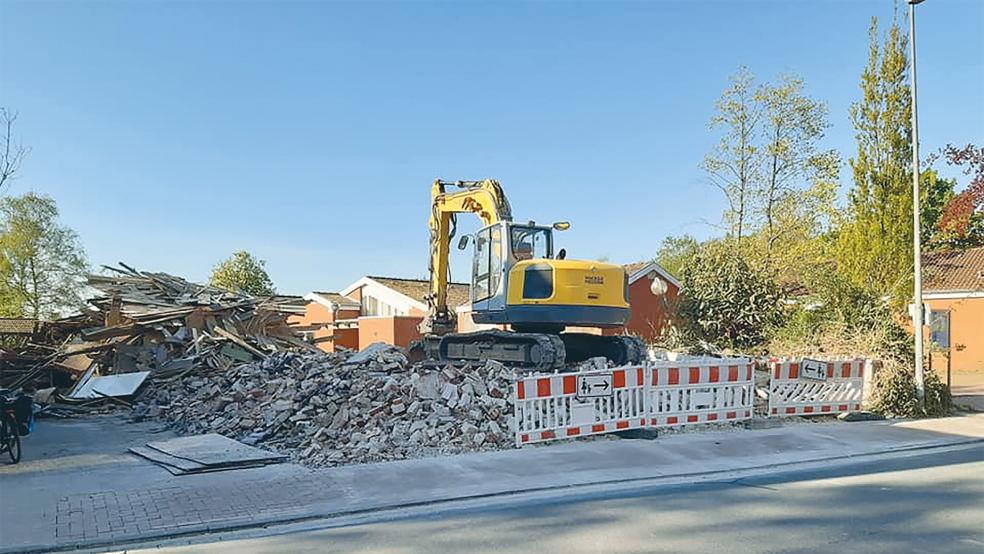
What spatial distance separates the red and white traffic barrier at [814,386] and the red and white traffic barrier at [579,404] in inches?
127

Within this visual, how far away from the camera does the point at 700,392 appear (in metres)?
12.1

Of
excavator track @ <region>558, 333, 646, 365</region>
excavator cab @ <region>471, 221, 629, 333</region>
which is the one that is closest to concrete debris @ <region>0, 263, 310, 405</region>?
excavator cab @ <region>471, 221, 629, 333</region>

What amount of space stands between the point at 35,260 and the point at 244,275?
13.8 meters

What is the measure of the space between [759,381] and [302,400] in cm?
857

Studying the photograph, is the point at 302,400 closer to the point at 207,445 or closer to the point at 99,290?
the point at 207,445

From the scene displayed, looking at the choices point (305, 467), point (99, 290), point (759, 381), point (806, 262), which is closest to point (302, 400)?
point (305, 467)

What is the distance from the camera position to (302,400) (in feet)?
41.2

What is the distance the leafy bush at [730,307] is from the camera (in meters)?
19.6

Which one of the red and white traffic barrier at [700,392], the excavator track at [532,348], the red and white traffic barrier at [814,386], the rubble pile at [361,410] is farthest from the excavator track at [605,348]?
the rubble pile at [361,410]

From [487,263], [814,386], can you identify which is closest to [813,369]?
[814,386]

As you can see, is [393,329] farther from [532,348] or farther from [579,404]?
[579,404]

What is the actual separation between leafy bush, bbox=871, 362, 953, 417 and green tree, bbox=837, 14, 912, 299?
552cm

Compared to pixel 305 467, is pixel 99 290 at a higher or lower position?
higher

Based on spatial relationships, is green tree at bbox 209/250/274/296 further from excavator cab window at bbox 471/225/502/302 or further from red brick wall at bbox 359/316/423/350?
excavator cab window at bbox 471/225/502/302
